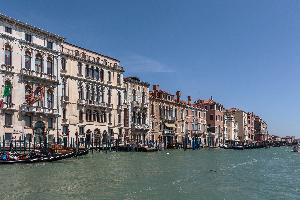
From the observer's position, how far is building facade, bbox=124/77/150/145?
5753cm

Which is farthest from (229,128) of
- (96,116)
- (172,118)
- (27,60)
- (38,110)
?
(27,60)

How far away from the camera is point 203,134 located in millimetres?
82375

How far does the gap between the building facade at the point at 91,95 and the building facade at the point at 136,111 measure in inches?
57.4

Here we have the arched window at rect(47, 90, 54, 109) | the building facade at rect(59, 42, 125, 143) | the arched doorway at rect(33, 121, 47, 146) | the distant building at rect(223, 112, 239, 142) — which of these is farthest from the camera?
the distant building at rect(223, 112, 239, 142)

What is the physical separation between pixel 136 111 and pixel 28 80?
2033 centimetres

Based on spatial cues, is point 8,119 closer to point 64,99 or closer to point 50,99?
point 50,99

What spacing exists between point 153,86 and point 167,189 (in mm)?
49699

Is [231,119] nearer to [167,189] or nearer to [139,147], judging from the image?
[139,147]

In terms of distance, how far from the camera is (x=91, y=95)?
51.1 metres

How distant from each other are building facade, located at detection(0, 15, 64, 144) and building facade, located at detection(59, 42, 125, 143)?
207 centimetres

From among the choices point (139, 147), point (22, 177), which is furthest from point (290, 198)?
point (139, 147)

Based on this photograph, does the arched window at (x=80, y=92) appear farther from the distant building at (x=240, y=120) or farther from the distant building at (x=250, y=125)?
the distant building at (x=250, y=125)

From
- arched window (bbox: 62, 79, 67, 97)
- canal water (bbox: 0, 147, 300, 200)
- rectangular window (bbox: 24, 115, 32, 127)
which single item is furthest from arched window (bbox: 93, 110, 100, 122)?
canal water (bbox: 0, 147, 300, 200)

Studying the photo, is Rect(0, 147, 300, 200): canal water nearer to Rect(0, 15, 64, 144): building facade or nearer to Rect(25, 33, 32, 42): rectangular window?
Rect(0, 15, 64, 144): building facade
